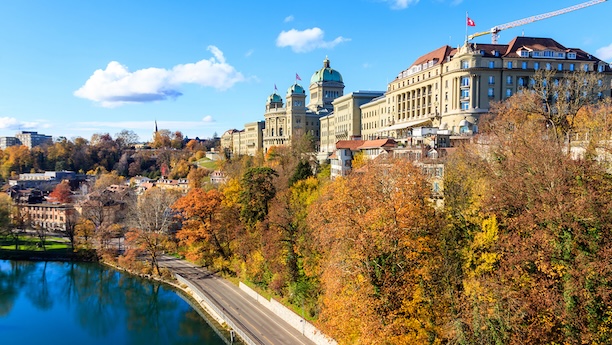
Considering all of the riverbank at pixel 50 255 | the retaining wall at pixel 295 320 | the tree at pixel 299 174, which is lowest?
the riverbank at pixel 50 255

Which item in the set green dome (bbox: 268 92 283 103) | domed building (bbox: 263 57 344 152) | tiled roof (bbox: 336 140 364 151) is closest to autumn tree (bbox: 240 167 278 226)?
tiled roof (bbox: 336 140 364 151)

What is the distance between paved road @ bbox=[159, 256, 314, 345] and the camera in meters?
25.7

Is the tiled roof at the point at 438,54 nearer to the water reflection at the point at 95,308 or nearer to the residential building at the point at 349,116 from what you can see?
the residential building at the point at 349,116

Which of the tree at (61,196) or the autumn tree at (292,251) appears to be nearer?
the autumn tree at (292,251)

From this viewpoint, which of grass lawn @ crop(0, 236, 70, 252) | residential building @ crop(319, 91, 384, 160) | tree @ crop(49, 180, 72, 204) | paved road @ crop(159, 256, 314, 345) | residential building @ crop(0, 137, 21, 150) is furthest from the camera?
residential building @ crop(0, 137, 21, 150)

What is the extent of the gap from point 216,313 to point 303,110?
52418 millimetres

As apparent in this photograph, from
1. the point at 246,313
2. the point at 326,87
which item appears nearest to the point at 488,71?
the point at 246,313

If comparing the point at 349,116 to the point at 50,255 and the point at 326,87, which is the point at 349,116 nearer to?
the point at 326,87

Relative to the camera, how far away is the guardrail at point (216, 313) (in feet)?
85.3

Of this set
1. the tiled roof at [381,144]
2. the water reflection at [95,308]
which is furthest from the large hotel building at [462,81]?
the water reflection at [95,308]

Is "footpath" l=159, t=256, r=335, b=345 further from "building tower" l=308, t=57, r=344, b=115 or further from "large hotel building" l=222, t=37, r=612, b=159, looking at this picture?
"building tower" l=308, t=57, r=344, b=115

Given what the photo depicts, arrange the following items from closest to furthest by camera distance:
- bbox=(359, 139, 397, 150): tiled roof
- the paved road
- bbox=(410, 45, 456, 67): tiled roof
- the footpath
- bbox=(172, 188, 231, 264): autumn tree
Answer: the footpath
the paved road
bbox=(359, 139, 397, 150): tiled roof
bbox=(172, 188, 231, 264): autumn tree
bbox=(410, 45, 456, 67): tiled roof

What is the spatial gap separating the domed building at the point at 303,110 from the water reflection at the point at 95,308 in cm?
4080

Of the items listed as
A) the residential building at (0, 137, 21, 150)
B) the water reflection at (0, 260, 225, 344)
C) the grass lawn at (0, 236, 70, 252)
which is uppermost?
the residential building at (0, 137, 21, 150)
